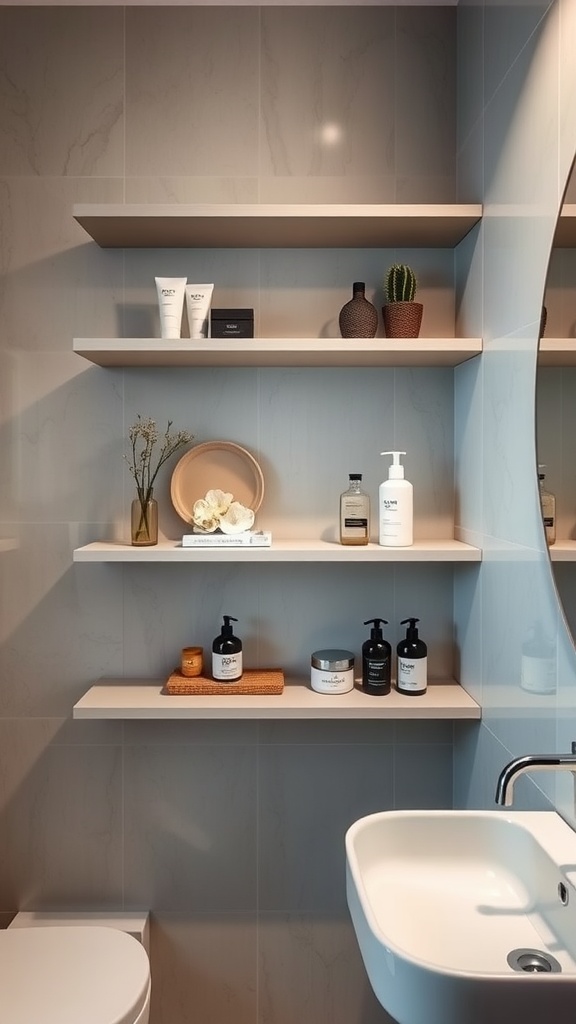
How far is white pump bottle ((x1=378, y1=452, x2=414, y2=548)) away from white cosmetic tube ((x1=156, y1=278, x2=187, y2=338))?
537 mm

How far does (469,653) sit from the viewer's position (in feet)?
5.41

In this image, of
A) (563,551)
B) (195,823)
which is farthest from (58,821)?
(563,551)

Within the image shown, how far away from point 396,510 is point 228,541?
371mm

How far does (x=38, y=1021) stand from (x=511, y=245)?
1.61m

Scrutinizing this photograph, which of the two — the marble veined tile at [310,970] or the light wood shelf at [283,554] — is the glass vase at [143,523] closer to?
the light wood shelf at [283,554]

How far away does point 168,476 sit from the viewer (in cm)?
177

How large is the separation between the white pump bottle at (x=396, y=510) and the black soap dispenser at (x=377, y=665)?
0.64 feet

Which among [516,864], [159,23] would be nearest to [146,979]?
[516,864]

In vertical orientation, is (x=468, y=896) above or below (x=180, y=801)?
above

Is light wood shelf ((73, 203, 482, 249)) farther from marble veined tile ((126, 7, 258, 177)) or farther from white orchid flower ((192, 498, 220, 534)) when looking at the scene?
white orchid flower ((192, 498, 220, 534))

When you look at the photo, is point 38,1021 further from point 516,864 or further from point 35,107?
point 35,107

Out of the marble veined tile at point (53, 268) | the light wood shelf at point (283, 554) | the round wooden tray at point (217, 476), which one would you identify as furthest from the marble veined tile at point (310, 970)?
the marble veined tile at point (53, 268)

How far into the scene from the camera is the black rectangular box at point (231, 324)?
5.29ft

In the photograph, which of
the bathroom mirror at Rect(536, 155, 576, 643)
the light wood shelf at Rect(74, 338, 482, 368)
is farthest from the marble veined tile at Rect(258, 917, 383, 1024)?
the light wood shelf at Rect(74, 338, 482, 368)
